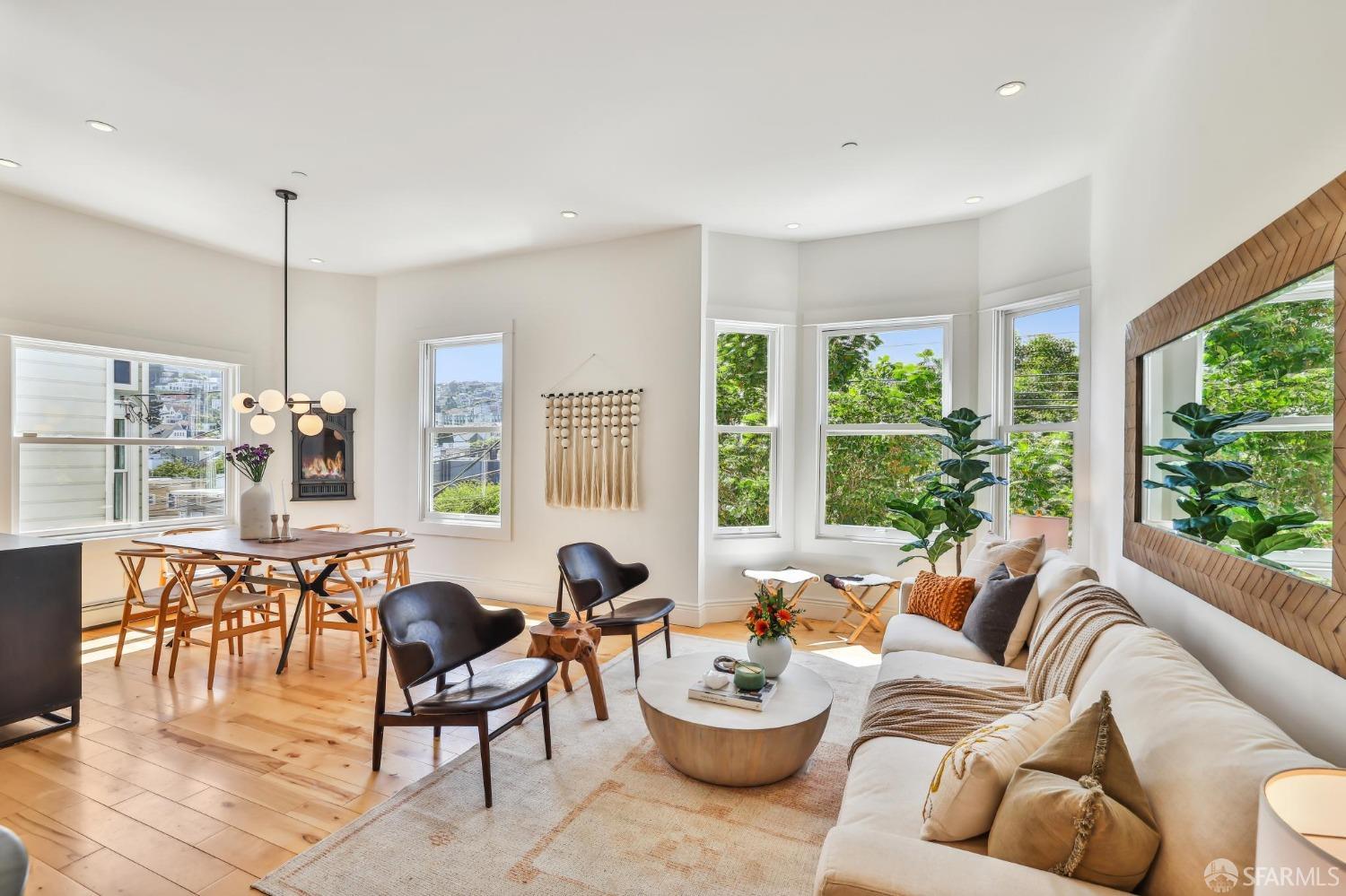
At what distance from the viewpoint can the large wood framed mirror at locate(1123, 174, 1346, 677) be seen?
4.58 ft

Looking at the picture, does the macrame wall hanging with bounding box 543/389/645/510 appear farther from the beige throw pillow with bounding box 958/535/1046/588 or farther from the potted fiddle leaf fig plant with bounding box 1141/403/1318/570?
the potted fiddle leaf fig plant with bounding box 1141/403/1318/570

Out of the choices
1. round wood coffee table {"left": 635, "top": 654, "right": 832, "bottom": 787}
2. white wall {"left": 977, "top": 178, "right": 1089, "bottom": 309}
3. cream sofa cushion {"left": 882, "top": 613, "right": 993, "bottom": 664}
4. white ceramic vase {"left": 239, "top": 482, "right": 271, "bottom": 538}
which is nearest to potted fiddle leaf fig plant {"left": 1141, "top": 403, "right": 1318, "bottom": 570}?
cream sofa cushion {"left": 882, "top": 613, "right": 993, "bottom": 664}

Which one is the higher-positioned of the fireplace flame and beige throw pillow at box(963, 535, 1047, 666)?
the fireplace flame

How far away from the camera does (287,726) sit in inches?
126

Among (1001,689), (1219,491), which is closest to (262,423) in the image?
(1001,689)

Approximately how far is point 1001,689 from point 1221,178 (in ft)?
6.21

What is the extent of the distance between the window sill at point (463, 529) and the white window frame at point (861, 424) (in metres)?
2.75

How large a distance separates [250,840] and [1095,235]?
16.4ft

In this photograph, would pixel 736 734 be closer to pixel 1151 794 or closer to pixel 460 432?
pixel 1151 794

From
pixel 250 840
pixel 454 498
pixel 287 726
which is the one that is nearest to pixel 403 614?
pixel 250 840

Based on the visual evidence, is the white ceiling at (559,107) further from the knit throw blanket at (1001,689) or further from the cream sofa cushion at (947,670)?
the cream sofa cushion at (947,670)

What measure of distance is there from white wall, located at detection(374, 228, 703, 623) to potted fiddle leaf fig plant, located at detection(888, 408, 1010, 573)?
5.22ft

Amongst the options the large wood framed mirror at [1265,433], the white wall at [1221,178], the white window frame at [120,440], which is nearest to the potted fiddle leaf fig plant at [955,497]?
the white wall at [1221,178]

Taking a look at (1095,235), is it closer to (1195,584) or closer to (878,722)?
(1195,584)
